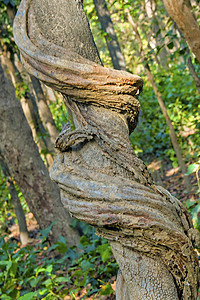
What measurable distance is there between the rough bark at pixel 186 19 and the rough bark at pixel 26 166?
2273 millimetres

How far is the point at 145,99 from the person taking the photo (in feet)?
30.5

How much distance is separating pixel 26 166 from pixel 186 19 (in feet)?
7.79

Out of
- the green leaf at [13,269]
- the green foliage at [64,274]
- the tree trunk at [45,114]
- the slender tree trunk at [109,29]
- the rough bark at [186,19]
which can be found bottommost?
the green foliage at [64,274]

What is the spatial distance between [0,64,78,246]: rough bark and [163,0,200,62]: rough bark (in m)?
2.27

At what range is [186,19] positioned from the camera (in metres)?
2.04

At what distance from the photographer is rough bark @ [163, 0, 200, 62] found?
80.0 inches

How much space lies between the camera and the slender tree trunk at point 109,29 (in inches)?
208

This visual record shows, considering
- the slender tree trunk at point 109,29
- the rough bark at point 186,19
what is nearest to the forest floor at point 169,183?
the slender tree trunk at point 109,29

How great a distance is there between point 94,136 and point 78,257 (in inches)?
96.6

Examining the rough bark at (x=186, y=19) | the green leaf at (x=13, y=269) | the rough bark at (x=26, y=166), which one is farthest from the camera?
the rough bark at (x=26, y=166)

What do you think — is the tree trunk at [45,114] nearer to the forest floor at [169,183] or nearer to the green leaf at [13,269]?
the forest floor at [169,183]

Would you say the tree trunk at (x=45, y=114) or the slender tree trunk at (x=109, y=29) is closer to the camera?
the slender tree trunk at (x=109, y=29)

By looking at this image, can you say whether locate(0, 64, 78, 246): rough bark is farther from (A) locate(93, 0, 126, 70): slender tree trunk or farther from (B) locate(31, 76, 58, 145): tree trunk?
(B) locate(31, 76, 58, 145): tree trunk

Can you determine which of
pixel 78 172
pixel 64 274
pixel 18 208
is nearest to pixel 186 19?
pixel 78 172
